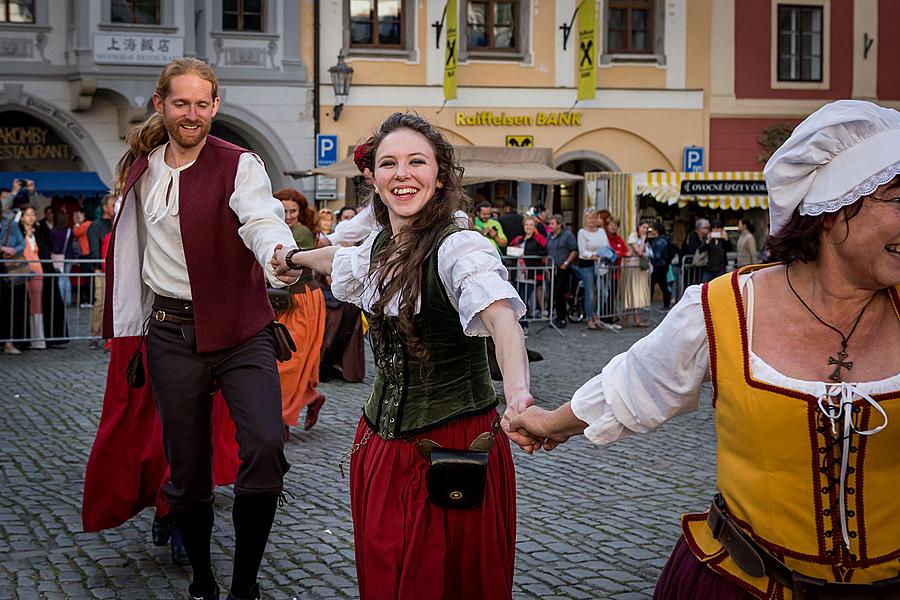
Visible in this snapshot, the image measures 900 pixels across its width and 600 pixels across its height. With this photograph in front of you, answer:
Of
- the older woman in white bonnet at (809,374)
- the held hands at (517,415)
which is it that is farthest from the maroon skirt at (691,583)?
the held hands at (517,415)

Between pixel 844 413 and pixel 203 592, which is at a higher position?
pixel 844 413

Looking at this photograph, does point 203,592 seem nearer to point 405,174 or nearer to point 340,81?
point 405,174

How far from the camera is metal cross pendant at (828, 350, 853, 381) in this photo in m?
2.51

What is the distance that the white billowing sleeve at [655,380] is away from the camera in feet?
8.54

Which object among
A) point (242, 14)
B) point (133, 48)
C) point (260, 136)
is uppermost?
point (242, 14)

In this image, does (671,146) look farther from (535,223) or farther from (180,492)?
(180,492)

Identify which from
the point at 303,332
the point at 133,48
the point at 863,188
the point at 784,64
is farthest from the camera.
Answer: the point at 784,64

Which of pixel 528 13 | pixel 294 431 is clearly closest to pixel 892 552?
pixel 294 431

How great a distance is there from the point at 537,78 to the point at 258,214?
23.0 meters

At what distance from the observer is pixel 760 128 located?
94.4 feet

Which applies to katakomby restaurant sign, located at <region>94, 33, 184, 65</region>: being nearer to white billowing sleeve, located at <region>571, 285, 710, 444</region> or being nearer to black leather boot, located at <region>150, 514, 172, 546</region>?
black leather boot, located at <region>150, 514, 172, 546</region>

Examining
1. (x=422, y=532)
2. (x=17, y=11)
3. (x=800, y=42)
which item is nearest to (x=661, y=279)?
(x=800, y=42)

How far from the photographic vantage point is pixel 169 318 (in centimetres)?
482

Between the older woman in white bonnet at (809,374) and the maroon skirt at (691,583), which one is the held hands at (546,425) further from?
the maroon skirt at (691,583)
